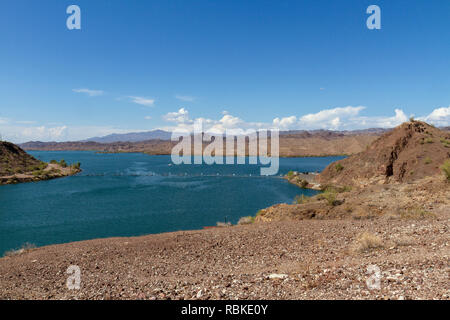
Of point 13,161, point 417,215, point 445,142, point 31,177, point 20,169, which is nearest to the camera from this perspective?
point 417,215

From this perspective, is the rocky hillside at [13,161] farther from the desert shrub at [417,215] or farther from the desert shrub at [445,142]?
the desert shrub at [445,142]

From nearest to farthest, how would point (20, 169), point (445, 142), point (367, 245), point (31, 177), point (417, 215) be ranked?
point (367, 245), point (417, 215), point (445, 142), point (31, 177), point (20, 169)

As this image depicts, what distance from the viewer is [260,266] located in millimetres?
8383

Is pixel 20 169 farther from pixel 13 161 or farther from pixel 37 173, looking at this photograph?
pixel 13 161

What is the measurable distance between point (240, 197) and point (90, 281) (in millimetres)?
34484

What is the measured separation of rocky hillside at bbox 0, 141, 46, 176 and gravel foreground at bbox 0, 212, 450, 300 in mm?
70687

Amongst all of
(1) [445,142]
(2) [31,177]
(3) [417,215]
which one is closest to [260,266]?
(3) [417,215]

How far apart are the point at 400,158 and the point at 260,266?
1514 inches

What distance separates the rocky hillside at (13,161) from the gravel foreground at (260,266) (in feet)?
232

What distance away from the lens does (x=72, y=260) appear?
1103cm

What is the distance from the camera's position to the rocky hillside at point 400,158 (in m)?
33.9

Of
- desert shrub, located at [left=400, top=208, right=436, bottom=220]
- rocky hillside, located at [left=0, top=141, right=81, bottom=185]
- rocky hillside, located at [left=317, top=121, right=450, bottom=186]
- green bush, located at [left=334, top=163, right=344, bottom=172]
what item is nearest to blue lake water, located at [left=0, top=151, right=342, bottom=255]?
→ green bush, located at [left=334, top=163, right=344, bottom=172]

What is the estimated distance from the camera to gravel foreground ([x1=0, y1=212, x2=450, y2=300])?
5766 millimetres
